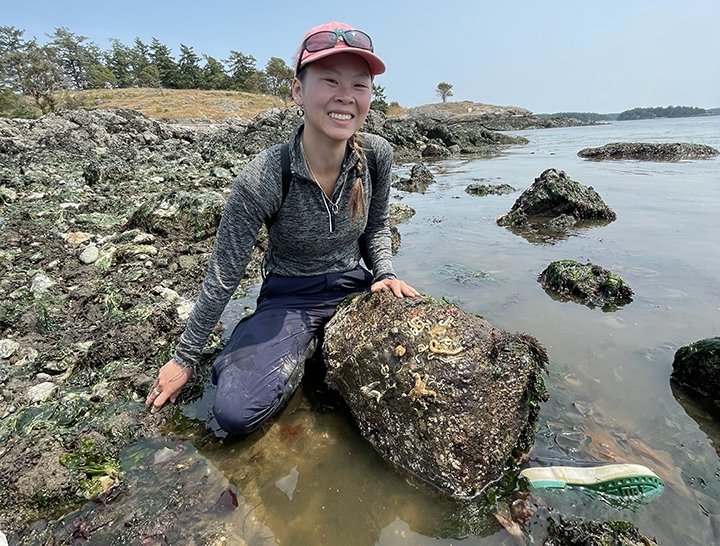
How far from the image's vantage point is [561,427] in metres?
3.04

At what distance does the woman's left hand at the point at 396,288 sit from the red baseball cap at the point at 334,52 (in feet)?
5.08

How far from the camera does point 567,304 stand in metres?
4.95

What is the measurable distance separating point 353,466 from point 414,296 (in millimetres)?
1254

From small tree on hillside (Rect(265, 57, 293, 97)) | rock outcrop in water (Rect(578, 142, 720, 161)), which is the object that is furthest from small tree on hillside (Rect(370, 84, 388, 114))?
rock outcrop in water (Rect(578, 142, 720, 161))

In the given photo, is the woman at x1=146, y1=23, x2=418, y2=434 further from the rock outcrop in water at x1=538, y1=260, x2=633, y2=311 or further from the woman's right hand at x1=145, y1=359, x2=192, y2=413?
the rock outcrop in water at x1=538, y1=260, x2=633, y2=311

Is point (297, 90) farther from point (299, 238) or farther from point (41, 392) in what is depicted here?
point (41, 392)

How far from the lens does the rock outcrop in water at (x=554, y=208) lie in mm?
8766

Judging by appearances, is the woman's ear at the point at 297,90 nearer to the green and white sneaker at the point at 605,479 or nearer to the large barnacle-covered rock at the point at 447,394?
the large barnacle-covered rock at the point at 447,394

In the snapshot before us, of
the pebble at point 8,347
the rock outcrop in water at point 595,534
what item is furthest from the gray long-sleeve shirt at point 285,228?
the rock outcrop in water at point 595,534

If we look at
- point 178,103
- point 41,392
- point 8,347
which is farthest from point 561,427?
point 178,103

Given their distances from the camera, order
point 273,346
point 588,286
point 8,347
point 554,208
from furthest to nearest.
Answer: point 554,208, point 588,286, point 8,347, point 273,346

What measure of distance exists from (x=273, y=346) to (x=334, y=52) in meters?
2.10

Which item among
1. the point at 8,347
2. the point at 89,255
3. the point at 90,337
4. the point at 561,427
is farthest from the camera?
the point at 89,255

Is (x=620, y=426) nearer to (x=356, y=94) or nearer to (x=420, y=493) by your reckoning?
(x=420, y=493)
